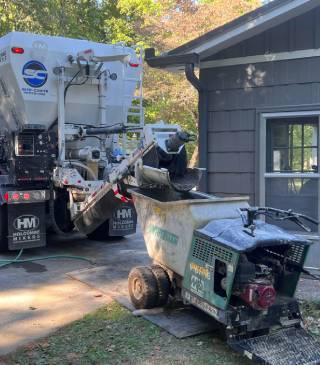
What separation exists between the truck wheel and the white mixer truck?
6.59 feet

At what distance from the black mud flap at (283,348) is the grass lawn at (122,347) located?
0.67 feet

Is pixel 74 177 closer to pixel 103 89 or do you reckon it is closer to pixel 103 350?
pixel 103 89

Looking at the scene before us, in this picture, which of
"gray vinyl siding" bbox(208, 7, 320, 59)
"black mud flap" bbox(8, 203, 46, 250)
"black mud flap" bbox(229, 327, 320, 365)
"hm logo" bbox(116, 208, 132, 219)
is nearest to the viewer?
"black mud flap" bbox(229, 327, 320, 365)

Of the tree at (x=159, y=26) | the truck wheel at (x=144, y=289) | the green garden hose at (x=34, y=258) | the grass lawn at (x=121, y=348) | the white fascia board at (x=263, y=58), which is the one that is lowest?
the grass lawn at (x=121, y=348)

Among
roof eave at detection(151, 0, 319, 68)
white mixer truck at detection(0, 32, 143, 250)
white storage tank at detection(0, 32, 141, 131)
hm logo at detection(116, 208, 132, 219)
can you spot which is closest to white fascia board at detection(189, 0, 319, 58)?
roof eave at detection(151, 0, 319, 68)

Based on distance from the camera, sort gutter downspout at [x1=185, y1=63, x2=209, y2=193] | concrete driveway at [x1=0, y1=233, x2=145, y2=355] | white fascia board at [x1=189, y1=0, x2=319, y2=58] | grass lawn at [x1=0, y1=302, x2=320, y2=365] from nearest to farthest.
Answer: grass lawn at [x1=0, y1=302, x2=320, y2=365] → concrete driveway at [x1=0, y1=233, x2=145, y2=355] → white fascia board at [x1=189, y1=0, x2=319, y2=58] → gutter downspout at [x1=185, y1=63, x2=209, y2=193]

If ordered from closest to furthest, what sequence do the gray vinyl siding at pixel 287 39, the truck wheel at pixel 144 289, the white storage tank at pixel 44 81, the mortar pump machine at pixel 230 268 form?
1. the mortar pump machine at pixel 230 268
2. the truck wheel at pixel 144 289
3. the gray vinyl siding at pixel 287 39
4. the white storage tank at pixel 44 81

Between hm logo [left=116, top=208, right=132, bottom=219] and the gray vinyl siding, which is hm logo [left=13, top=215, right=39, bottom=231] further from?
the gray vinyl siding

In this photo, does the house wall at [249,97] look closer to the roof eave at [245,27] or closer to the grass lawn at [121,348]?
the roof eave at [245,27]

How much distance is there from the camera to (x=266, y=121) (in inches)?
255

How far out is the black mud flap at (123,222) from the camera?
8.79 m

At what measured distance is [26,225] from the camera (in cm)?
791

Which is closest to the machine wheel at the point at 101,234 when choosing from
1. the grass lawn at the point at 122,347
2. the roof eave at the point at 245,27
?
the roof eave at the point at 245,27

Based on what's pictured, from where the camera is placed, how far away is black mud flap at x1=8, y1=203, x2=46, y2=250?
25.7 ft
